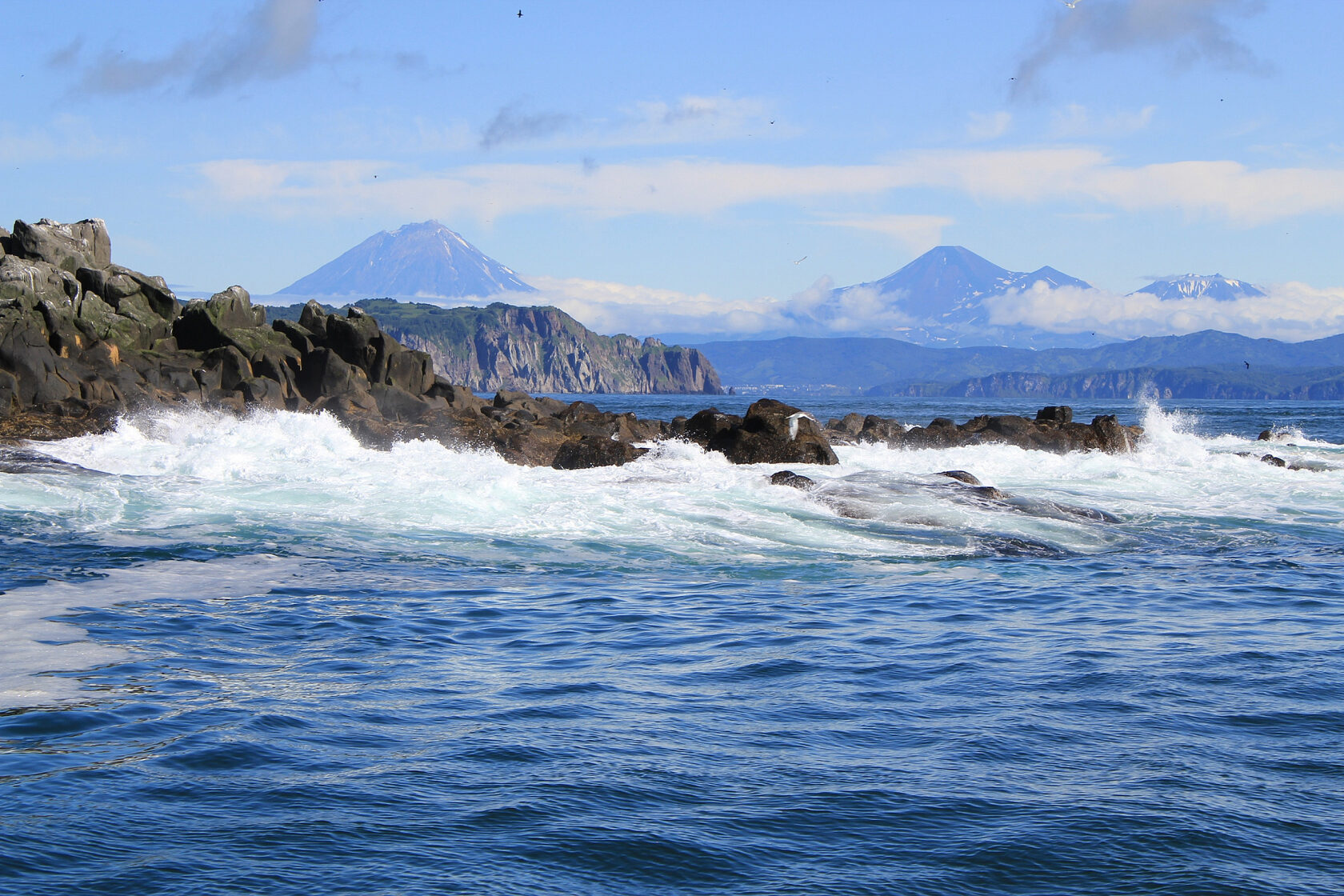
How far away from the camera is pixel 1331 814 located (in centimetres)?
684

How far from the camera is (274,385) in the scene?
1427 inches

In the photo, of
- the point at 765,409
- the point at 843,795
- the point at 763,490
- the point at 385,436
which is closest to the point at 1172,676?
the point at 843,795

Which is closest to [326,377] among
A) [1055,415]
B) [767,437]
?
[767,437]

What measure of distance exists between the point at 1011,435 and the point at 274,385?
80.6 feet

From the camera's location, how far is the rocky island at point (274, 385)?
31.3m

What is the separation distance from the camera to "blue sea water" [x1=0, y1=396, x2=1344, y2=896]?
618 cm

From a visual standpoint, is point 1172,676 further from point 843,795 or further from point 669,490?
point 669,490

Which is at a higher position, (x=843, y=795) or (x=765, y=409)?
(x=765, y=409)

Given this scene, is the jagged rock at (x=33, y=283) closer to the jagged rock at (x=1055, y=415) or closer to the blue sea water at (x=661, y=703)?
the blue sea water at (x=661, y=703)

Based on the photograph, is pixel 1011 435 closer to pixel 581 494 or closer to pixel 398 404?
pixel 581 494

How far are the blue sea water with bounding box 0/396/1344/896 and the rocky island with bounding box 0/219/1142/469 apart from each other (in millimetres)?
10031

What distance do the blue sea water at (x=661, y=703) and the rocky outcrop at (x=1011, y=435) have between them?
17.1 metres

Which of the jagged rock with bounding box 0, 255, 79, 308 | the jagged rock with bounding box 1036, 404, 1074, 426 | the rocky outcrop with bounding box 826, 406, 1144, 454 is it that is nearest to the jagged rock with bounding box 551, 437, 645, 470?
the rocky outcrop with bounding box 826, 406, 1144, 454

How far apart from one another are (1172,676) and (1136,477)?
907 inches
